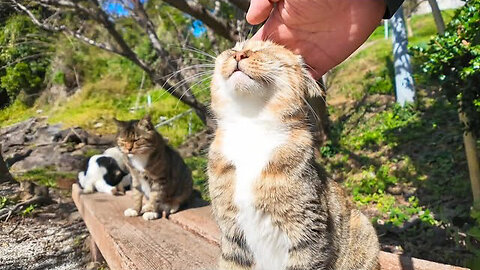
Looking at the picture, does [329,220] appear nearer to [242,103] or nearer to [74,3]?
[242,103]

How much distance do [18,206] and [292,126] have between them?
104 centimetres

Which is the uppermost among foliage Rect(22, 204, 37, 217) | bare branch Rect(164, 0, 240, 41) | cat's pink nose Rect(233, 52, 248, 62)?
bare branch Rect(164, 0, 240, 41)

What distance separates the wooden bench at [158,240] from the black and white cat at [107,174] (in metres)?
0.25

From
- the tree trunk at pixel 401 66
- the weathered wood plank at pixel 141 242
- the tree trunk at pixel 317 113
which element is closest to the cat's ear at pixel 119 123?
the weathered wood plank at pixel 141 242

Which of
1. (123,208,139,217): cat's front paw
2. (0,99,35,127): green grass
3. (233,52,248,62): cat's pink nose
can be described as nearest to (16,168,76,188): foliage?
(0,99,35,127): green grass

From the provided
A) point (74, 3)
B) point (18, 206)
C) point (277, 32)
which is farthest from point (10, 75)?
point (74, 3)

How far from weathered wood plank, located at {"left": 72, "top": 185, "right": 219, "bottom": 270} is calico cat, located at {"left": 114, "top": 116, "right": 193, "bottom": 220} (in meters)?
0.12

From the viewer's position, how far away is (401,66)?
533 cm

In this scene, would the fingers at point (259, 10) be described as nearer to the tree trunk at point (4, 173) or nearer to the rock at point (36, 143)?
the rock at point (36, 143)

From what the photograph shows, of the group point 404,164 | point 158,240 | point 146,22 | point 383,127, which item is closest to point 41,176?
point 158,240

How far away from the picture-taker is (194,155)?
176 inches

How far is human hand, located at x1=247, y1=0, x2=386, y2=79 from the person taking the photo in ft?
3.91

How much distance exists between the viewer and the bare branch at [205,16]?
2.59 m

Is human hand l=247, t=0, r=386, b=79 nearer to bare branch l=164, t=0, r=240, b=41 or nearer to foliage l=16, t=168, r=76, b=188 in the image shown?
foliage l=16, t=168, r=76, b=188
